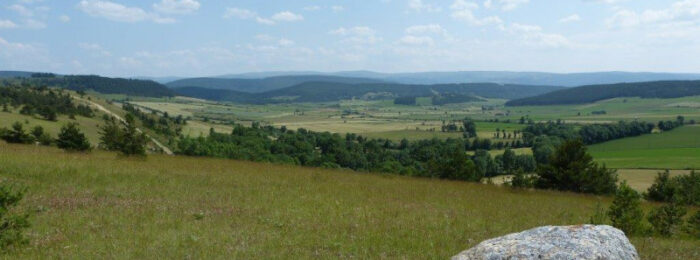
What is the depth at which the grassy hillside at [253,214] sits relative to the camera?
11.4 metres

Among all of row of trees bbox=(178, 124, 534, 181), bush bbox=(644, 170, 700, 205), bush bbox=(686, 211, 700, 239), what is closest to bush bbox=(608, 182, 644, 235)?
bush bbox=(686, 211, 700, 239)

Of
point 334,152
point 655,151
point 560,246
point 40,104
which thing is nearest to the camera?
point 560,246

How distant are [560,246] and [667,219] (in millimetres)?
12661

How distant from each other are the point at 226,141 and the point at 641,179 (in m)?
98.5

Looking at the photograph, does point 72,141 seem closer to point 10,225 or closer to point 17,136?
point 17,136

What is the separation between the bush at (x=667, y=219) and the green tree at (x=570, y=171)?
18.3 m

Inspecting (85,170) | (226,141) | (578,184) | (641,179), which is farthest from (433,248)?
(226,141)

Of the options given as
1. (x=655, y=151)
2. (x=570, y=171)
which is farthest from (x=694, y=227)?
(x=655, y=151)

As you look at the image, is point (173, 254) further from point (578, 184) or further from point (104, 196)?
point (578, 184)

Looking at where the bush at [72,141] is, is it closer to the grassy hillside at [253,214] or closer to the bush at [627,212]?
the grassy hillside at [253,214]

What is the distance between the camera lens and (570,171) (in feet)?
120

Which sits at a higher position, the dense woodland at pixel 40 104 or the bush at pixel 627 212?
the bush at pixel 627 212

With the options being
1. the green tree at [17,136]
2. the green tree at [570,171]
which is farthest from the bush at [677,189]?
the green tree at [17,136]

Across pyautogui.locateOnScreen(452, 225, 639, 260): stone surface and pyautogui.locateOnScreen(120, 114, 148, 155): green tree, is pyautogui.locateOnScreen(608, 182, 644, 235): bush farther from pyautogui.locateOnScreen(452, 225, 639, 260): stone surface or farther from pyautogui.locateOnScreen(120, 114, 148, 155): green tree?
pyautogui.locateOnScreen(120, 114, 148, 155): green tree
